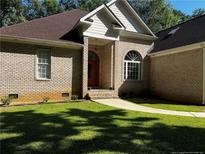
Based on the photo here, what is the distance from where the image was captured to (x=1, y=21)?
1275 inches

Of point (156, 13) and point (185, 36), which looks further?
point (156, 13)

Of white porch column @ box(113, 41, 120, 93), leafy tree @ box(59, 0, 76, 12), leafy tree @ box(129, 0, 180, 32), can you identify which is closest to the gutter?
white porch column @ box(113, 41, 120, 93)

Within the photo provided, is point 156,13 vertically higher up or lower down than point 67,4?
lower down

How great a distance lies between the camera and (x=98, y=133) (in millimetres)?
6320

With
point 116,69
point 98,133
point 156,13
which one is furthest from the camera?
point 156,13

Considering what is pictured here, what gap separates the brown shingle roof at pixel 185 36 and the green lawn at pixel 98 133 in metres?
7.39

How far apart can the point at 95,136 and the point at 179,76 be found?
411 inches

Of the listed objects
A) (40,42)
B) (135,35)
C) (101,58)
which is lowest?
(101,58)

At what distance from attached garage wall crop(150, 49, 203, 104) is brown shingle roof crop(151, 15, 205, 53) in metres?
0.73

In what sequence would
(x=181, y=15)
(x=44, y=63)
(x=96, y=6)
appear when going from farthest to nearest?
(x=181, y=15) → (x=96, y=6) → (x=44, y=63)

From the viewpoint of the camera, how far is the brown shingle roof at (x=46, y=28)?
13.2 metres

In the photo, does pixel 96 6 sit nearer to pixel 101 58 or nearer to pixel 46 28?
pixel 101 58

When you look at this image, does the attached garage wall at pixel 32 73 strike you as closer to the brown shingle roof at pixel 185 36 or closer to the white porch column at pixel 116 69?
the white porch column at pixel 116 69

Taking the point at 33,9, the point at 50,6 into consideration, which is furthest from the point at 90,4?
the point at 33,9
